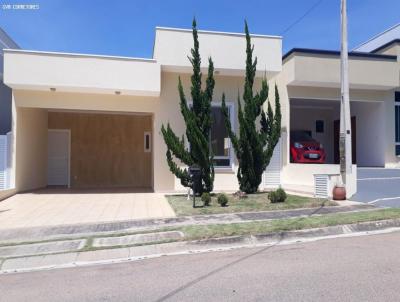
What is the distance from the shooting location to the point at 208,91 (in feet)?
39.8

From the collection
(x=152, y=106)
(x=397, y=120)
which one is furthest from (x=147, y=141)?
(x=397, y=120)

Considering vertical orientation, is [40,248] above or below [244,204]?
below

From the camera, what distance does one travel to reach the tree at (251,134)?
478 inches

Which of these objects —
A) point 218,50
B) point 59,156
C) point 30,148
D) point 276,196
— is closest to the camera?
point 276,196

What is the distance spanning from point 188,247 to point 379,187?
8.94m

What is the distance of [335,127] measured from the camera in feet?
70.2

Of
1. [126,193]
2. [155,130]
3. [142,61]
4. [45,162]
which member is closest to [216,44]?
[142,61]

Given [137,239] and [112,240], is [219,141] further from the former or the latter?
[112,240]

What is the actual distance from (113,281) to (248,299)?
1.91 m

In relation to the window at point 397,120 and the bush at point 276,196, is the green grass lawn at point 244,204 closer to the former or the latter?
the bush at point 276,196

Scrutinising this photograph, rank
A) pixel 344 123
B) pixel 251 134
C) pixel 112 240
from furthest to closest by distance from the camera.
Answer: pixel 251 134 < pixel 344 123 < pixel 112 240

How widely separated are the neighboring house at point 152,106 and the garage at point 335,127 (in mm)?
80

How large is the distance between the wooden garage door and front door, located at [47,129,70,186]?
0.85 ft

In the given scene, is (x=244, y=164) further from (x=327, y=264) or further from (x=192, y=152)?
(x=327, y=264)
